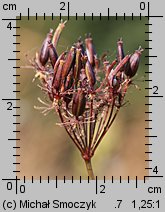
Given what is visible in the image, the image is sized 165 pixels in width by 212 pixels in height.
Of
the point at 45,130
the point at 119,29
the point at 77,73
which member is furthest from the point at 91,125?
the point at 119,29

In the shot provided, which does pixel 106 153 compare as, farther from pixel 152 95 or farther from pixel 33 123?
pixel 152 95

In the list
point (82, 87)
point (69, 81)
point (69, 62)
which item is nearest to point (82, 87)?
point (82, 87)

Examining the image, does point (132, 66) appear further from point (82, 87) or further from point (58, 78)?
point (58, 78)

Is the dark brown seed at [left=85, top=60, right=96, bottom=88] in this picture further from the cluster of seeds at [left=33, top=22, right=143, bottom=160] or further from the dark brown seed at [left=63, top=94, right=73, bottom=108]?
the dark brown seed at [left=63, top=94, right=73, bottom=108]

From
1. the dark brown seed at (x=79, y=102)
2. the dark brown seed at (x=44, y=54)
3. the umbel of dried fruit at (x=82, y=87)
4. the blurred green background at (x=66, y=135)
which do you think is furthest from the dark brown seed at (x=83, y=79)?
the blurred green background at (x=66, y=135)

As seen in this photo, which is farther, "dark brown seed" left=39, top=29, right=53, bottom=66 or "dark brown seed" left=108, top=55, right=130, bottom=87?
"dark brown seed" left=39, top=29, right=53, bottom=66

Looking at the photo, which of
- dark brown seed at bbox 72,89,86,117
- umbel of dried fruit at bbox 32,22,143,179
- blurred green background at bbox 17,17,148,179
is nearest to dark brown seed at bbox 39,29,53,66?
umbel of dried fruit at bbox 32,22,143,179

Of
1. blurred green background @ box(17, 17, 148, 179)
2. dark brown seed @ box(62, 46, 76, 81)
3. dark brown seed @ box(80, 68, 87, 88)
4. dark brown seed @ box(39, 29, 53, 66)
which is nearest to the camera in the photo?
dark brown seed @ box(62, 46, 76, 81)

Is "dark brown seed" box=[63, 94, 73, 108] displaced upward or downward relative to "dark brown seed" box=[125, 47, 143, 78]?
downward
